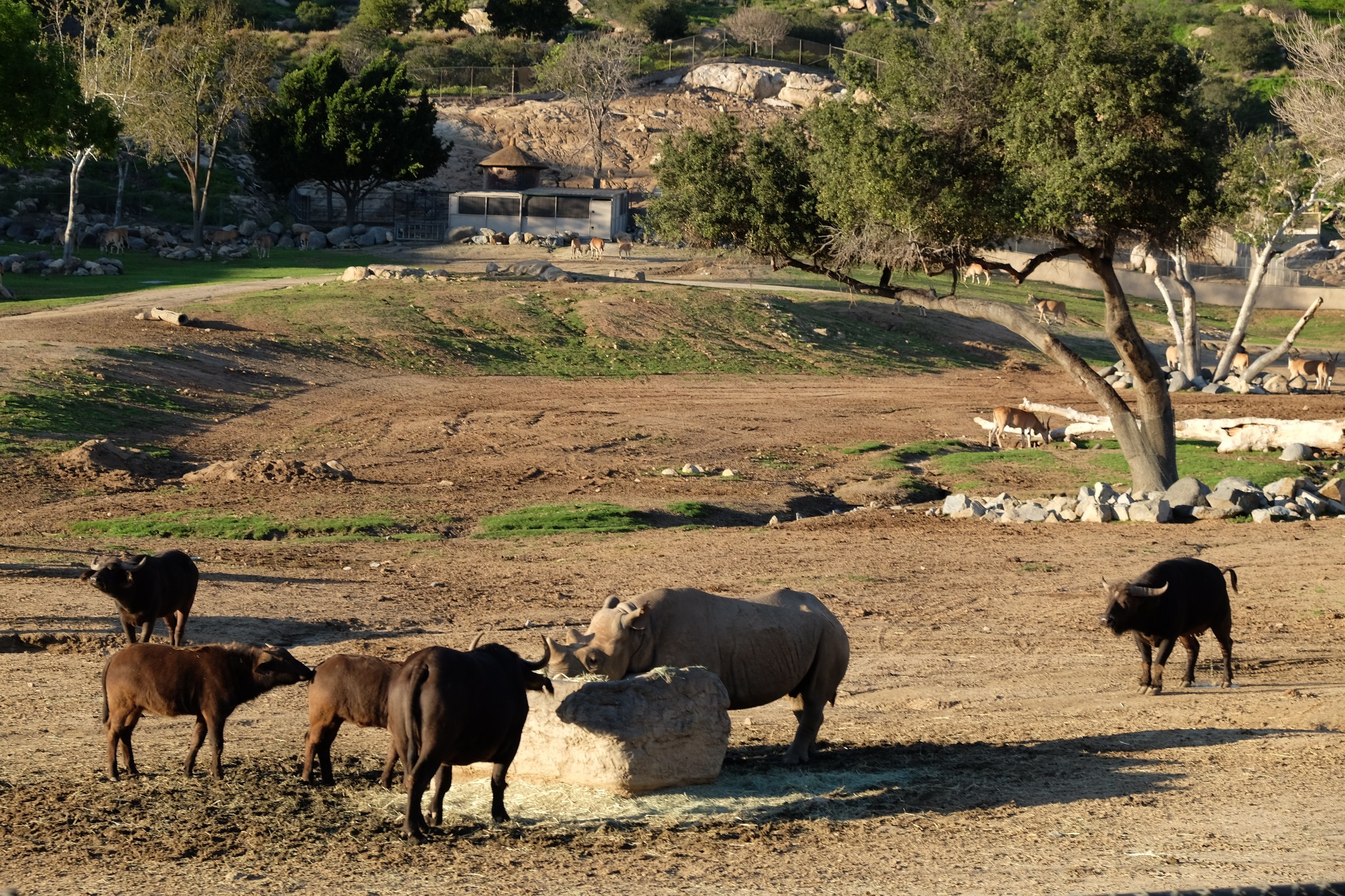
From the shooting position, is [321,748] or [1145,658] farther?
[1145,658]

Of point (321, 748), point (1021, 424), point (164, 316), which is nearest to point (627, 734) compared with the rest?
point (321, 748)

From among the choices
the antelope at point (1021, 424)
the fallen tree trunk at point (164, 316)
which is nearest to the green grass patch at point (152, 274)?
the fallen tree trunk at point (164, 316)

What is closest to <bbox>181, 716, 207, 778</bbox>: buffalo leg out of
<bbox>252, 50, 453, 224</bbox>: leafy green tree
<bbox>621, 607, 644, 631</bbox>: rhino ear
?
<bbox>621, 607, 644, 631</bbox>: rhino ear

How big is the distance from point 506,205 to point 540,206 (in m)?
1.86

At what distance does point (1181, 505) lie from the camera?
2339 cm

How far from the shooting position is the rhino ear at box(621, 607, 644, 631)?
9.93 meters

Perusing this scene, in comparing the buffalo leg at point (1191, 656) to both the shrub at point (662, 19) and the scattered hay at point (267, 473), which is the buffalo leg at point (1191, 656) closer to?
the scattered hay at point (267, 473)

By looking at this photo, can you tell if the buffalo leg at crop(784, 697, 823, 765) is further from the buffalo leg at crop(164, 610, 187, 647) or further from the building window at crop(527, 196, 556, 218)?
the building window at crop(527, 196, 556, 218)

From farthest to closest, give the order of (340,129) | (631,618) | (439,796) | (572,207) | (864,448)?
(572,207), (340,129), (864,448), (631,618), (439,796)

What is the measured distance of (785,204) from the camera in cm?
2545

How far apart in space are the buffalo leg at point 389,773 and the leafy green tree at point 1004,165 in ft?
51.0

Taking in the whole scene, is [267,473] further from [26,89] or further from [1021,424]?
[1021,424]

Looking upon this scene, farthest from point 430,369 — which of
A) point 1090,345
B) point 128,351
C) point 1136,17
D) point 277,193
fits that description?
point 277,193

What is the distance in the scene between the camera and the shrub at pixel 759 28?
348ft
